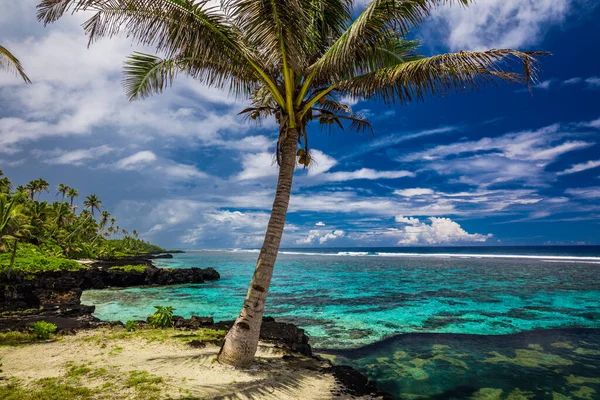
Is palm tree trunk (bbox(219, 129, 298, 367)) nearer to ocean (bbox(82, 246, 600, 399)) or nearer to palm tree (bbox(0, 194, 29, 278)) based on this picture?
ocean (bbox(82, 246, 600, 399))

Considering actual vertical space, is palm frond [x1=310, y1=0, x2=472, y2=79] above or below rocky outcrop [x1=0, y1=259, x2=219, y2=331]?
above

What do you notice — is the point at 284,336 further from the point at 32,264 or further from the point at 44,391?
the point at 32,264

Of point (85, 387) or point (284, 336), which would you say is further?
point (284, 336)

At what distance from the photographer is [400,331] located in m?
13.4

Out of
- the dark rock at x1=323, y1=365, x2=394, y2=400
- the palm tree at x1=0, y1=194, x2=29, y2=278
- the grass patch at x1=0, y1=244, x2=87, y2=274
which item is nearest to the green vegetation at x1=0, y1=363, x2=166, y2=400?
the dark rock at x1=323, y1=365, x2=394, y2=400

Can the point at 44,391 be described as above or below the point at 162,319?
above

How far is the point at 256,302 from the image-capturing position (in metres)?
6.35

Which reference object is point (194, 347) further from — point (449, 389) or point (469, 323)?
point (469, 323)

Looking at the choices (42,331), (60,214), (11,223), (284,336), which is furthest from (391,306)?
(60,214)

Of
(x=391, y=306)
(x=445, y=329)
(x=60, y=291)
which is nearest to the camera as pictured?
(x=445, y=329)

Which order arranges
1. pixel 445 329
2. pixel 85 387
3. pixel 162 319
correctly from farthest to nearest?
1. pixel 445 329
2. pixel 162 319
3. pixel 85 387

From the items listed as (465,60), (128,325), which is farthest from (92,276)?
(465,60)

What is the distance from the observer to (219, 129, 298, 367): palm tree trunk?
6.36m

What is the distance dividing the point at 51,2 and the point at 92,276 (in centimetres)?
2870
